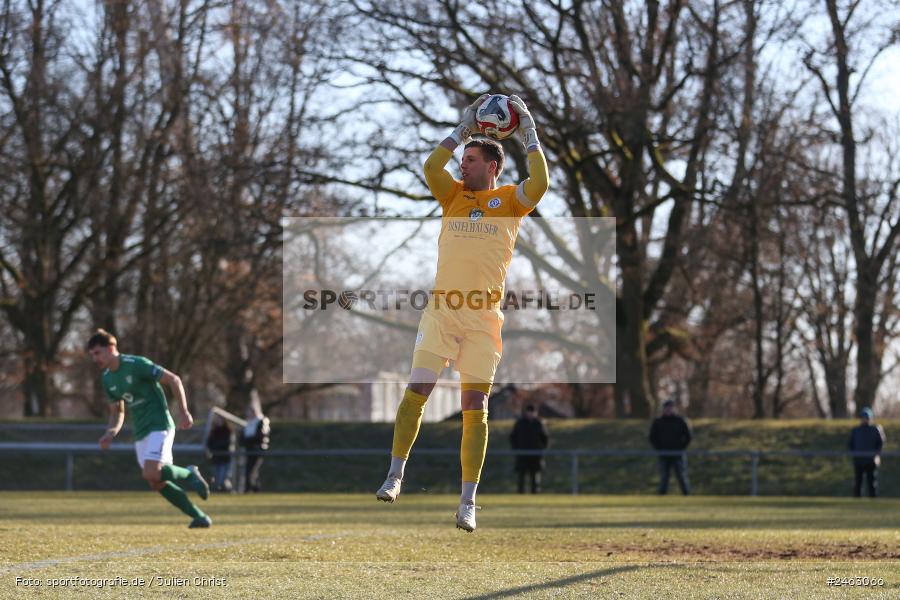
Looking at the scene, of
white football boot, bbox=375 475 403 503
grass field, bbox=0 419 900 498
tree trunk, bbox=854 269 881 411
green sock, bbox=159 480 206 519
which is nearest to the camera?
white football boot, bbox=375 475 403 503

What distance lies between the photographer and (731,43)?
28.2m

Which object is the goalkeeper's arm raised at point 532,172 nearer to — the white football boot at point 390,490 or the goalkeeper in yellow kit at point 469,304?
the goalkeeper in yellow kit at point 469,304

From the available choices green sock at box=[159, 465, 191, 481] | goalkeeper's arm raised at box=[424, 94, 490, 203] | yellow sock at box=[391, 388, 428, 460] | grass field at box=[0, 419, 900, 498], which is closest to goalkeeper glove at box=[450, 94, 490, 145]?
goalkeeper's arm raised at box=[424, 94, 490, 203]

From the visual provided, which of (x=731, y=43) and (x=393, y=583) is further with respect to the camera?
(x=731, y=43)

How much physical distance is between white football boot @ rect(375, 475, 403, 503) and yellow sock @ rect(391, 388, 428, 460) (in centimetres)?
19

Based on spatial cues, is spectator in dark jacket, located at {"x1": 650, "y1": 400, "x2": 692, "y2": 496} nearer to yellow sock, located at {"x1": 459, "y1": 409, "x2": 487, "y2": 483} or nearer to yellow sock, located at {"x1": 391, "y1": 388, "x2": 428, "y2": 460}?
yellow sock, located at {"x1": 459, "y1": 409, "x2": 487, "y2": 483}

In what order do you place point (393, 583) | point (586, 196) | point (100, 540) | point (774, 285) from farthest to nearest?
point (774, 285) < point (586, 196) < point (100, 540) < point (393, 583)

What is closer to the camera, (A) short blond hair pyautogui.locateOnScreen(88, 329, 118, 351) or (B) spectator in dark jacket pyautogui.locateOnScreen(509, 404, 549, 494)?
(A) short blond hair pyautogui.locateOnScreen(88, 329, 118, 351)

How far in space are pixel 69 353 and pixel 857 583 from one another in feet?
124

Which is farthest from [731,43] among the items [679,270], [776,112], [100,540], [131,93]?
Result: [100,540]

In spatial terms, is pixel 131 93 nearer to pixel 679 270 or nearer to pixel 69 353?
pixel 69 353

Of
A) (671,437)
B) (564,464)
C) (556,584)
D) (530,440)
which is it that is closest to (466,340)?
(556,584)

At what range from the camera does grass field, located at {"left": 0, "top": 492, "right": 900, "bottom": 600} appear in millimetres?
7027

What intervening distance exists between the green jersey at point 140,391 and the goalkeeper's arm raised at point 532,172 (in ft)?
17.8
